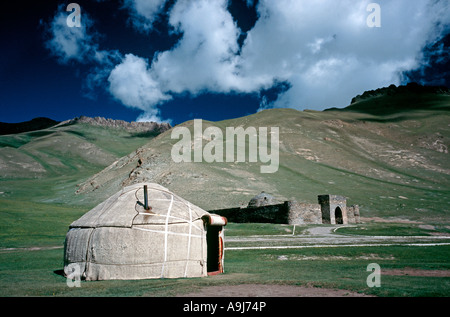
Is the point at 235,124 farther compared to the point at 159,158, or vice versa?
the point at 235,124

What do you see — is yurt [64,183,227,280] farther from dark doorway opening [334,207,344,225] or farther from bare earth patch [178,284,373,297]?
dark doorway opening [334,207,344,225]

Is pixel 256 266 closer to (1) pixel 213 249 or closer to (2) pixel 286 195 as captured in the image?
(1) pixel 213 249

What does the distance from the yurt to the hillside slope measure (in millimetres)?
33193

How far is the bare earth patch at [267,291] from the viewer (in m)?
6.87

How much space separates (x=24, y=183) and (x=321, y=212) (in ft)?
246

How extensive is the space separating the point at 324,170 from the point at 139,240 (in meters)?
64.6

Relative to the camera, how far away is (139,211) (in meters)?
10.7

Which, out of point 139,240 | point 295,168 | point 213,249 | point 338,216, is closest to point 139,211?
point 139,240

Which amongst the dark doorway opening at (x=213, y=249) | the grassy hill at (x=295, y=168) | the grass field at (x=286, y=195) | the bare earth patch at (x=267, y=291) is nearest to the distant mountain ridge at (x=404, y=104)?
the grass field at (x=286, y=195)

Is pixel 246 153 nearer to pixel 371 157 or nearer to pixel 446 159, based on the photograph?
pixel 371 157

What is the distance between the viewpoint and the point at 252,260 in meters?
15.2

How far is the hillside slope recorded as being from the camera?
50.6 meters
